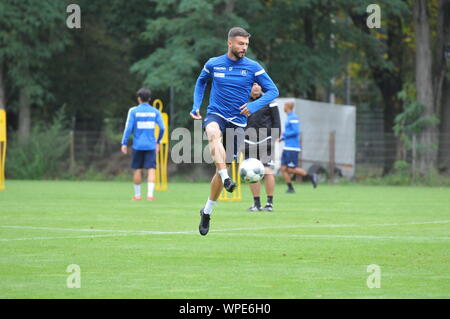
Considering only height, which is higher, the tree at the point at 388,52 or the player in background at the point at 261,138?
the tree at the point at 388,52

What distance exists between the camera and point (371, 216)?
1574cm

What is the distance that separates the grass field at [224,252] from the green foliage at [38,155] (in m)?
17.7

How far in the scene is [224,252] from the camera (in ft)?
32.7

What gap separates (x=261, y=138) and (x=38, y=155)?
2039 centimetres

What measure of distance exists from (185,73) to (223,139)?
21.7 metres

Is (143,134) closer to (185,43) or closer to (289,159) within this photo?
(289,159)

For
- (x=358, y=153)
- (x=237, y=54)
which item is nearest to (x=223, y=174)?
(x=237, y=54)

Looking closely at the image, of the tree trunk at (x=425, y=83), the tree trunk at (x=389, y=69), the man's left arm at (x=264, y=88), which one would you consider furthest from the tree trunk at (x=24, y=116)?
the man's left arm at (x=264, y=88)

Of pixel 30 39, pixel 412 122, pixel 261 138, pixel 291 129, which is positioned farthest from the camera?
pixel 30 39

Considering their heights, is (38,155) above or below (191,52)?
below

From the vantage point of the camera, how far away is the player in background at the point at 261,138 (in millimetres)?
16312

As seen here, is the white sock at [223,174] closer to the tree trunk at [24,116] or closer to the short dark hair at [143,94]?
the short dark hair at [143,94]

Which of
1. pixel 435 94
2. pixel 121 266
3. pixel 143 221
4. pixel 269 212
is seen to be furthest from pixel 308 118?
pixel 121 266
